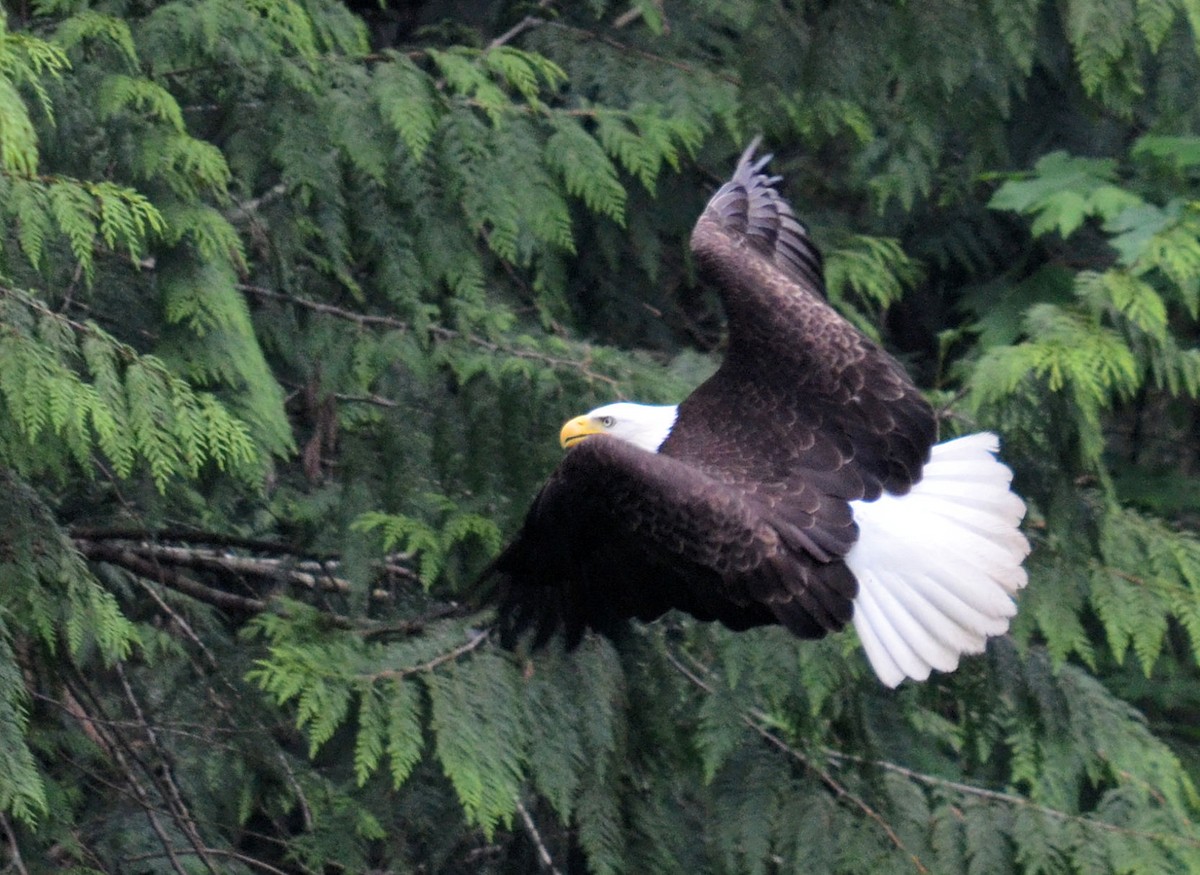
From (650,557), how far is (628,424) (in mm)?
587

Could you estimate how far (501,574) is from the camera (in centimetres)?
410

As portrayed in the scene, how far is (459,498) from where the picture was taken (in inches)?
165

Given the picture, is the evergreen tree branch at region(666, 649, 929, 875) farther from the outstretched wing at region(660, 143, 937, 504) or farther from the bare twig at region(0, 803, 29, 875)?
the bare twig at region(0, 803, 29, 875)

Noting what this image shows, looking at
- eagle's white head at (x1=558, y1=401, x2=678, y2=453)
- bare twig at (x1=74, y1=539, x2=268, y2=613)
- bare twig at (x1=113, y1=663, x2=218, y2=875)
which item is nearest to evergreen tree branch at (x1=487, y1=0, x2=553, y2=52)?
eagle's white head at (x1=558, y1=401, x2=678, y2=453)

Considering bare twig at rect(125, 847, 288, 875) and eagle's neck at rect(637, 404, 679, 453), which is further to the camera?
eagle's neck at rect(637, 404, 679, 453)

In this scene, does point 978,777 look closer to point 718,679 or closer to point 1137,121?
point 718,679

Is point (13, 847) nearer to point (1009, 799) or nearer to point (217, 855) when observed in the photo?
point (217, 855)

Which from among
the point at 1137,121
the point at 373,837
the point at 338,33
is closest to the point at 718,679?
the point at 373,837

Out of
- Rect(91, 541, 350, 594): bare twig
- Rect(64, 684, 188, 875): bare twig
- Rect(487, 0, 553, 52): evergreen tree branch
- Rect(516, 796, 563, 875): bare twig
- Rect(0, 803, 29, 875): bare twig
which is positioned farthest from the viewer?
Rect(487, 0, 553, 52): evergreen tree branch

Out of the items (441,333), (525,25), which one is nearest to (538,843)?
(441,333)

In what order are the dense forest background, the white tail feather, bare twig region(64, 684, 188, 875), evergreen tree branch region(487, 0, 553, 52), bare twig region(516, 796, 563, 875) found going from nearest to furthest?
the dense forest background → bare twig region(64, 684, 188, 875) → the white tail feather → bare twig region(516, 796, 563, 875) → evergreen tree branch region(487, 0, 553, 52)

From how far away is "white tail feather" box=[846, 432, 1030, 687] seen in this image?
381cm

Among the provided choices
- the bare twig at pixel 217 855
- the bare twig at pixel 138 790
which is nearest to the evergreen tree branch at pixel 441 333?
the bare twig at pixel 138 790

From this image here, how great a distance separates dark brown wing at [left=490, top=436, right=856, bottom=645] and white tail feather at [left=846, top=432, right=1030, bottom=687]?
0.58 feet
